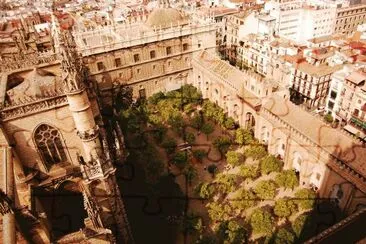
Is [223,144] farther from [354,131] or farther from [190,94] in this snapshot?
[354,131]

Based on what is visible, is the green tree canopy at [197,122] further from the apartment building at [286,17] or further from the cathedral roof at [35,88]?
the apartment building at [286,17]

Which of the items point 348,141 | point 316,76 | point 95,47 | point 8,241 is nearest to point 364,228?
point 8,241

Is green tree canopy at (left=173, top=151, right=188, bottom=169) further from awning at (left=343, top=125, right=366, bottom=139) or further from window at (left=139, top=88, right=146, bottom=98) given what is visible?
awning at (left=343, top=125, right=366, bottom=139)

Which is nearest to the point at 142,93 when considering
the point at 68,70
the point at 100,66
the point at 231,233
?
the point at 100,66

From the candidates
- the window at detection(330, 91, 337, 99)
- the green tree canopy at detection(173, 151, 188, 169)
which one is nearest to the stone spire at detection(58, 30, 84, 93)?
the green tree canopy at detection(173, 151, 188, 169)

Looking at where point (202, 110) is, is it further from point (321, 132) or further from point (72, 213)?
point (72, 213)

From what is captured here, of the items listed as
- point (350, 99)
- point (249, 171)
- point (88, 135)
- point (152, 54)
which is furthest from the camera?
point (152, 54)
